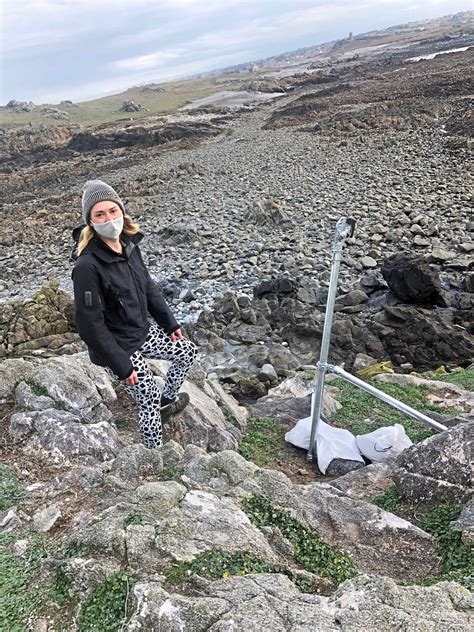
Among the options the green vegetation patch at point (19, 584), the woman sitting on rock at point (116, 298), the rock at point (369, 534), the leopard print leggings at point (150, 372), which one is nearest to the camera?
the green vegetation patch at point (19, 584)

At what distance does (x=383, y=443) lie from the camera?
6406 millimetres

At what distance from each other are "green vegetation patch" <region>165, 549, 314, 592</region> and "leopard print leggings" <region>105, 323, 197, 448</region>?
205cm

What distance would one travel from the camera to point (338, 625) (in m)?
2.95

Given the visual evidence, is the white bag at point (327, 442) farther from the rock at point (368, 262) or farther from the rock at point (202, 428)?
the rock at point (368, 262)

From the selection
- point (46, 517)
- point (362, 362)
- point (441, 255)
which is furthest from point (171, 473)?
point (441, 255)

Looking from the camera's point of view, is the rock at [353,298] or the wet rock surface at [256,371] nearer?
the wet rock surface at [256,371]

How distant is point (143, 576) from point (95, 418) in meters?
3.19

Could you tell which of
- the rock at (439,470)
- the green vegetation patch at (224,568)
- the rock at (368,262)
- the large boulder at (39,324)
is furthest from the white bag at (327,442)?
the rock at (368,262)

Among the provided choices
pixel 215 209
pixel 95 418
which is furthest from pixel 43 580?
pixel 215 209

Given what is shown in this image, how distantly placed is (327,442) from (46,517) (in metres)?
3.32

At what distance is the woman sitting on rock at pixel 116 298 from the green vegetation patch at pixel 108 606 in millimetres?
1922

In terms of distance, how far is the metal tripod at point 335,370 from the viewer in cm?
532

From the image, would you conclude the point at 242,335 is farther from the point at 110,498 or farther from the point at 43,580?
the point at 43,580

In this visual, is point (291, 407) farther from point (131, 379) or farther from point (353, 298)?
point (353, 298)
